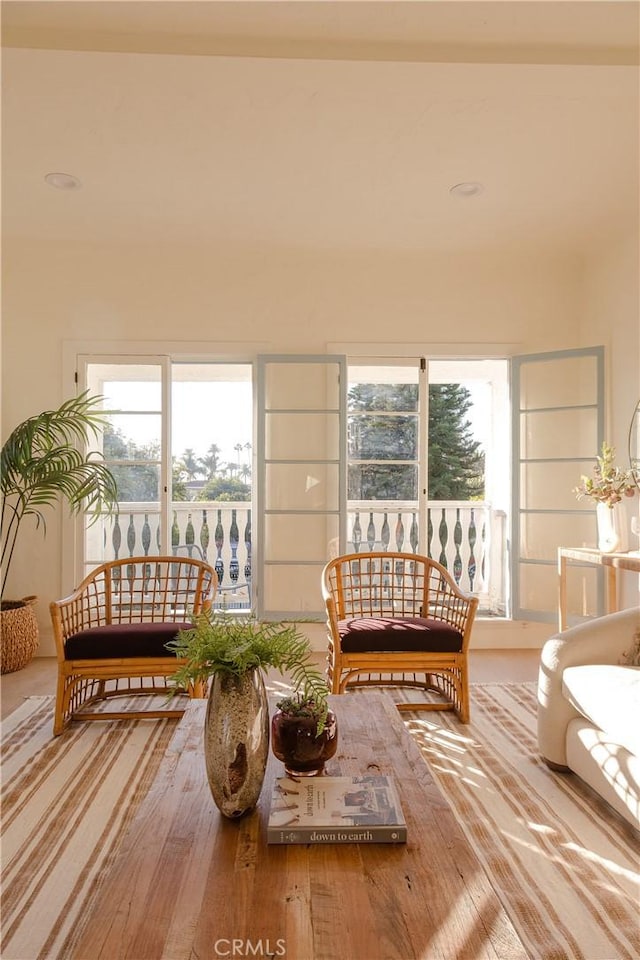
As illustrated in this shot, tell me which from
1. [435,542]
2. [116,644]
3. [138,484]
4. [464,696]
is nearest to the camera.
Result: [116,644]

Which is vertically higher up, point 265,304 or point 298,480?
point 265,304

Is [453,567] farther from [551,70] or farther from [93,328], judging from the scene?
[551,70]

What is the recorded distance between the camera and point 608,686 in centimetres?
221

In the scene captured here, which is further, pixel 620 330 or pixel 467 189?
pixel 620 330

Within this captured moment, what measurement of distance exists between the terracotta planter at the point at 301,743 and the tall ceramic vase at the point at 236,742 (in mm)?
74

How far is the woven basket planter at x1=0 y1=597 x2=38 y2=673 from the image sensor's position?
3926 mm

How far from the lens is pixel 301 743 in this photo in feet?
5.21

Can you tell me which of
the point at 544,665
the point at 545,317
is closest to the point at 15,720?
the point at 544,665

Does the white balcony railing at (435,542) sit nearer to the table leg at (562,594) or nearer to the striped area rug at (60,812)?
the table leg at (562,594)

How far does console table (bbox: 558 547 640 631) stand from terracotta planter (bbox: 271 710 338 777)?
7.83 feet

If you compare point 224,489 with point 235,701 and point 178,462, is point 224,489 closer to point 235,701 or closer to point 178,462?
point 178,462

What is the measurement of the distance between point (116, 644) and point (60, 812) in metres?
0.80

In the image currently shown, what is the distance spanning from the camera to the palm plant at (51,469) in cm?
391
